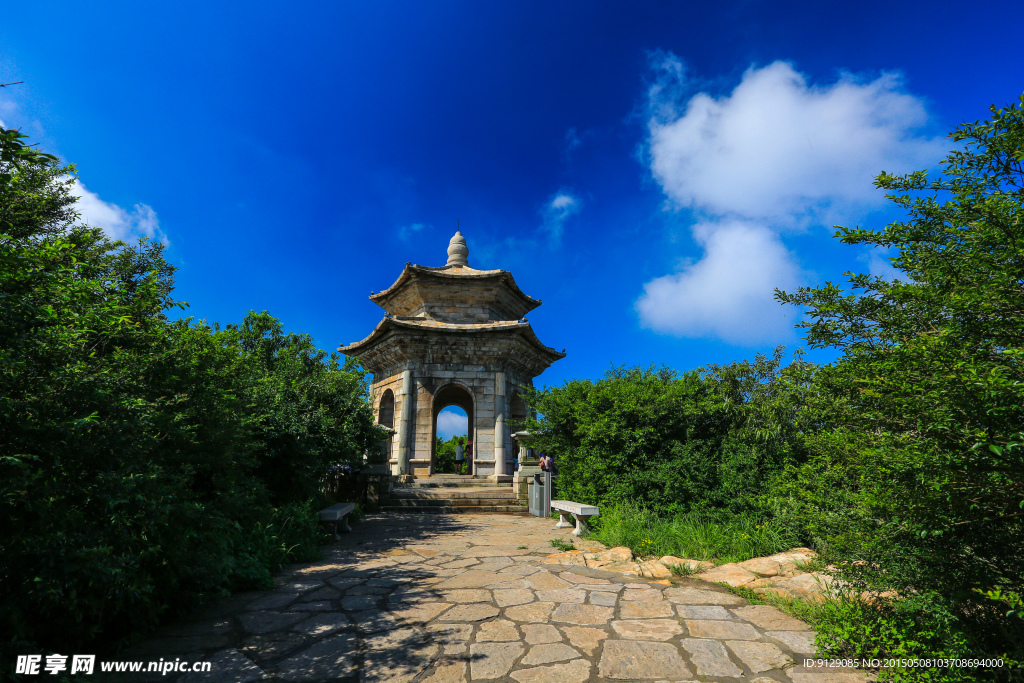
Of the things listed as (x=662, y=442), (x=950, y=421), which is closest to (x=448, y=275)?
(x=662, y=442)

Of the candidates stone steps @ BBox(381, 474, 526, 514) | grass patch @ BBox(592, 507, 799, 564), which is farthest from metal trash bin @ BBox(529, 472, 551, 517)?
grass patch @ BBox(592, 507, 799, 564)

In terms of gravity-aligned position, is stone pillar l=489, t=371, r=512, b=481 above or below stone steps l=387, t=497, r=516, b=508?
above

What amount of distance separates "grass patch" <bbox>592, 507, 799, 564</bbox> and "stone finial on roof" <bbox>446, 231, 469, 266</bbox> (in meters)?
14.0

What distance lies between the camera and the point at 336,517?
25.5 ft

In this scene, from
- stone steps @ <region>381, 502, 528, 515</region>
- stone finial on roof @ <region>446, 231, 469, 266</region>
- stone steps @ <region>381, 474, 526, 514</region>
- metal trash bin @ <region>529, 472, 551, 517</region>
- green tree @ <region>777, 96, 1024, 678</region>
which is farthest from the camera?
stone finial on roof @ <region>446, 231, 469, 266</region>

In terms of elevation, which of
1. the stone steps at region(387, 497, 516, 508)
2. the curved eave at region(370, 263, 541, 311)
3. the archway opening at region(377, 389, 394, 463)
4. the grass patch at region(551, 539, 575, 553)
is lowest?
the grass patch at region(551, 539, 575, 553)

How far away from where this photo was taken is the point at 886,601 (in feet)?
10.9

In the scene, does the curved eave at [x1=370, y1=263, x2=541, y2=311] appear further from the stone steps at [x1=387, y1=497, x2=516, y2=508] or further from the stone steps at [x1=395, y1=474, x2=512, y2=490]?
the stone steps at [x1=387, y1=497, x2=516, y2=508]

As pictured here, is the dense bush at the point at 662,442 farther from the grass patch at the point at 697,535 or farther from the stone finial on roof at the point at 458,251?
the stone finial on roof at the point at 458,251

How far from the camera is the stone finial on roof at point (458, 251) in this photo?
1979 centimetres

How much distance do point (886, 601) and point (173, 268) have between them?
1638 centimetres

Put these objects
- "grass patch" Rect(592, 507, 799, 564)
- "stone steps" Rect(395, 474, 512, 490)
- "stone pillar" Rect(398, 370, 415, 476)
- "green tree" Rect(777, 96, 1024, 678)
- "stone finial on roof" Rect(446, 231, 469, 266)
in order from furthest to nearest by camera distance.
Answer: "stone finial on roof" Rect(446, 231, 469, 266) → "stone pillar" Rect(398, 370, 415, 476) → "stone steps" Rect(395, 474, 512, 490) → "grass patch" Rect(592, 507, 799, 564) → "green tree" Rect(777, 96, 1024, 678)

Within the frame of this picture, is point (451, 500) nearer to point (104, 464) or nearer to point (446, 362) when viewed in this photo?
point (446, 362)

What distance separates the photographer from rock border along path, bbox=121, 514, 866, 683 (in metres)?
3.15
